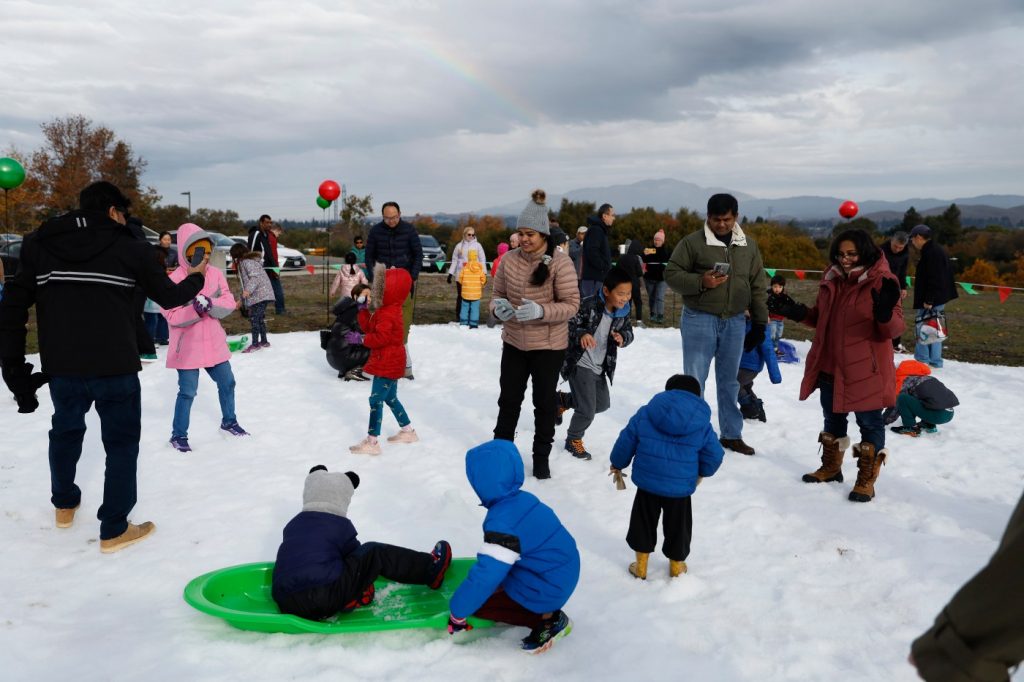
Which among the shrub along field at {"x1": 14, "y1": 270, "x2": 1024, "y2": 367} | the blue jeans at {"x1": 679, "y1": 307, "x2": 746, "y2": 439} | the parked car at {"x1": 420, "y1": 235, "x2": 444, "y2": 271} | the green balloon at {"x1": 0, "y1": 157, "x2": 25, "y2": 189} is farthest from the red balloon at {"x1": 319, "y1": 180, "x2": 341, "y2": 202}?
the parked car at {"x1": 420, "y1": 235, "x2": 444, "y2": 271}

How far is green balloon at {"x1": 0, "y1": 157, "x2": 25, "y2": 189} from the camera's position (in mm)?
9633

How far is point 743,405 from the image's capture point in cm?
700

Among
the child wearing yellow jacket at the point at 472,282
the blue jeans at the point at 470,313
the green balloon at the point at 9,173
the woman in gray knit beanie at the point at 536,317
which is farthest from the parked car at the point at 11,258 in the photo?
the woman in gray knit beanie at the point at 536,317

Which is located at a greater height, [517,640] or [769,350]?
[769,350]

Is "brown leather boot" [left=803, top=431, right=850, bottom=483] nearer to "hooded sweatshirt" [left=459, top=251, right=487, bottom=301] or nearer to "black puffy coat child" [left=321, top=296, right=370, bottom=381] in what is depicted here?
"black puffy coat child" [left=321, top=296, right=370, bottom=381]

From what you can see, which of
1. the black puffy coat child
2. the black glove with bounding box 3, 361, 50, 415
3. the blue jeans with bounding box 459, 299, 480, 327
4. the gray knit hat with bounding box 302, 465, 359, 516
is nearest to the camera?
the gray knit hat with bounding box 302, 465, 359, 516

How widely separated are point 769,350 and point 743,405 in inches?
24.8

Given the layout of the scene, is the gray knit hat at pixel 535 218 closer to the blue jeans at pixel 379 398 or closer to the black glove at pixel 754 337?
the blue jeans at pixel 379 398

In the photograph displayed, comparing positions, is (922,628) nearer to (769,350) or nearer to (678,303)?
(769,350)

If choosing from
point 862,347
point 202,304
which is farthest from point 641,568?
point 202,304

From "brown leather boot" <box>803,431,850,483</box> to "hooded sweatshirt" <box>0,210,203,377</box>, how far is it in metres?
4.77

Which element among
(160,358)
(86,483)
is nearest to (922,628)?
(86,483)

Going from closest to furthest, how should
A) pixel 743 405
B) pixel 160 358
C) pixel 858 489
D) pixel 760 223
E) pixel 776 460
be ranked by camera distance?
pixel 858 489, pixel 776 460, pixel 743 405, pixel 160 358, pixel 760 223

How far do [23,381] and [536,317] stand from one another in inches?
128
